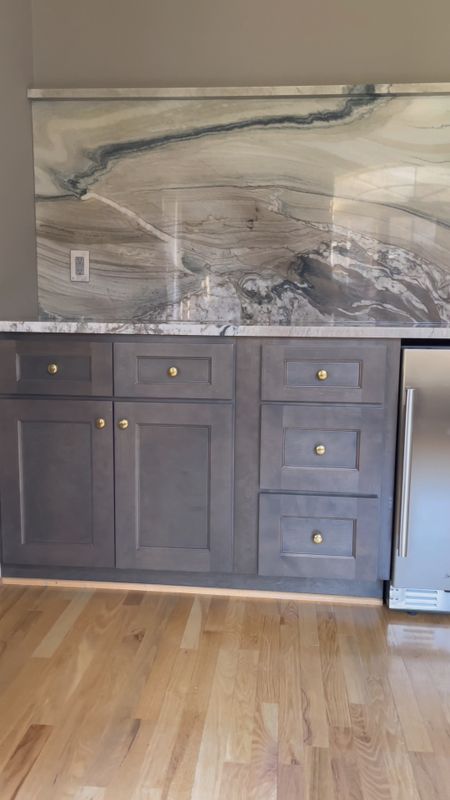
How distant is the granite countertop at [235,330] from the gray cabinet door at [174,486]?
0.74ft

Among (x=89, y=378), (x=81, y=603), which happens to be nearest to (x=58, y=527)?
(x=81, y=603)

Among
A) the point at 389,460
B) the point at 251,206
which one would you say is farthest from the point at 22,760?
the point at 251,206

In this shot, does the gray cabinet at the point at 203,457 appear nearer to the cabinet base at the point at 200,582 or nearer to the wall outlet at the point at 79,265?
the cabinet base at the point at 200,582

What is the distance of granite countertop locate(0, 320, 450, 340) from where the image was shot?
183cm

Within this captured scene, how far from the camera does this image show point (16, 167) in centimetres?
235

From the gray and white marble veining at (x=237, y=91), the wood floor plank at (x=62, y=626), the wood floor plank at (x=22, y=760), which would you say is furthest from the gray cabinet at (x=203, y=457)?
the gray and white marble veining at (x=237, y=91)

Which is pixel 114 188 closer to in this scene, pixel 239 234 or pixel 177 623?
pixel 239 234

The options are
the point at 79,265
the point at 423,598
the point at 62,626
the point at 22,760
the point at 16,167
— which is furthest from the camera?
the point at 79,265

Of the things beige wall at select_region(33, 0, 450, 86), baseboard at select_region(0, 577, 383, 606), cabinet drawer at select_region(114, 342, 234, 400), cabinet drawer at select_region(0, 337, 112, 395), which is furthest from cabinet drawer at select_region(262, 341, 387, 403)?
beige wall at select_region(33, 0, 450, 86)

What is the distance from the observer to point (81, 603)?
198 centimetres

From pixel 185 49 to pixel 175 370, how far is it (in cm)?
128

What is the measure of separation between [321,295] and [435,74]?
2.84ft

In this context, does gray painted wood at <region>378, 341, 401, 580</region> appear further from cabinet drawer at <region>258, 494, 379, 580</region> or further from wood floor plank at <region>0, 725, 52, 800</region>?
wood floor plank at <region>0, 725, 52, 800</region>

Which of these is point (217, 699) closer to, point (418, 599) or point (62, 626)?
point (62, 626)
